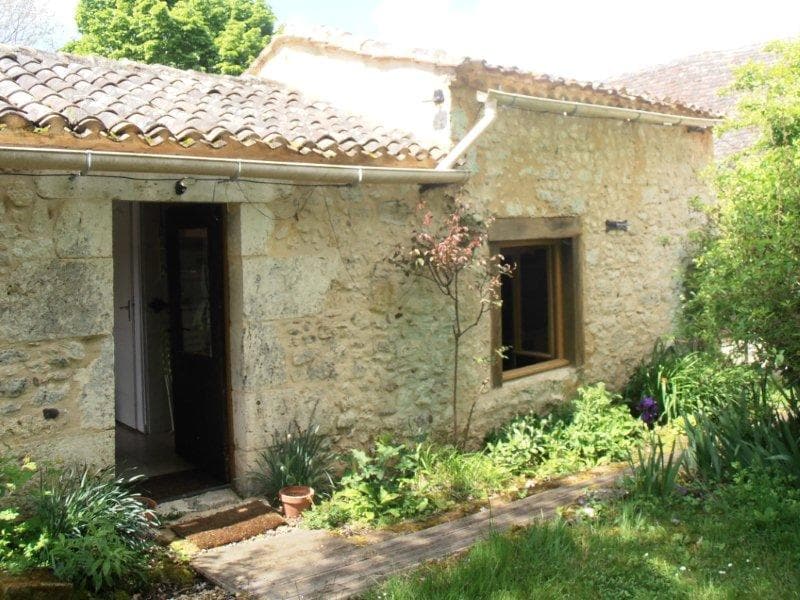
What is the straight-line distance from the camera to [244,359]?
210 inches

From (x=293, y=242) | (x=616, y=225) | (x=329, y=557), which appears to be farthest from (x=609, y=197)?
(x=329, y=557)

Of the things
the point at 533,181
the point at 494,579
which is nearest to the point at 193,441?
the point at 494,579

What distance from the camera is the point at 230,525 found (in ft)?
16.4

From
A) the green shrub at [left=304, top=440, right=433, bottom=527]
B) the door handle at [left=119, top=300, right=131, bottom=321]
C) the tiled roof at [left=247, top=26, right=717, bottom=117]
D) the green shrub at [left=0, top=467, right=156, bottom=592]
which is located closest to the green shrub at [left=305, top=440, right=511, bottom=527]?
the green shrub at [left=304, top=440, right=433, bottom=527]

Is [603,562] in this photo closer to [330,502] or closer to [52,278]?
[330,502]

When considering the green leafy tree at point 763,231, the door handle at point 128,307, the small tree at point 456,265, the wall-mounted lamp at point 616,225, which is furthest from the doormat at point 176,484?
the wall-mounted lamp at point 616,225

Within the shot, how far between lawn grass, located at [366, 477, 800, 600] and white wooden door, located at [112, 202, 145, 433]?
4.32 meters

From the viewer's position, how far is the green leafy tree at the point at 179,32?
1566 centimetres

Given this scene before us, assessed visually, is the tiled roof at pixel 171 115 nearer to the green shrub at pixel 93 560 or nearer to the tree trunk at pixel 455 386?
the tree trunk at pixel 455 386

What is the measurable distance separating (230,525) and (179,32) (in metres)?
13.5

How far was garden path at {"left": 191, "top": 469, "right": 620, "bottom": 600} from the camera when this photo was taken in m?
4.11

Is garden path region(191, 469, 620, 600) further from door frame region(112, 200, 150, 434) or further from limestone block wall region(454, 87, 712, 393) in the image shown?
door frame region(112, 200, 150, 434)

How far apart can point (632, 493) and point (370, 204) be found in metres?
2.94

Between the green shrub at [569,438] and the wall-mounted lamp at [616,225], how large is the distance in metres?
1.78
